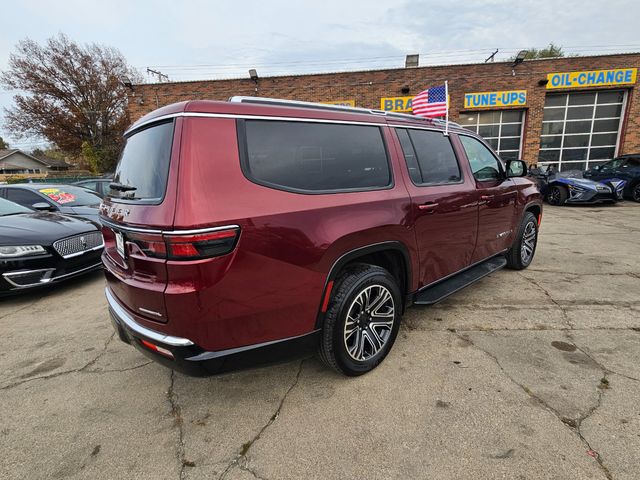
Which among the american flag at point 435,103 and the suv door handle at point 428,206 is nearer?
the suv door handle at point 428,206

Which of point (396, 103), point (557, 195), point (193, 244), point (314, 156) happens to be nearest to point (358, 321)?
point (314, 156)

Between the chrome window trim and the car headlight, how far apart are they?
277 centimetres

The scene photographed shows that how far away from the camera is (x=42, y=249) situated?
4.21 meters

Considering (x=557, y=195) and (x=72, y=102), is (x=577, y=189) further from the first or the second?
(x=72, y=102)

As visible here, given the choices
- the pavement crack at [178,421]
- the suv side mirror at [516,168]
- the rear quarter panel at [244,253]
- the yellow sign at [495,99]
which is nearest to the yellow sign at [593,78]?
the yellow sign at [495,99]

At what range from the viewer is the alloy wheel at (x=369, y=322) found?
2.40 m

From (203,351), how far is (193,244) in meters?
0.60

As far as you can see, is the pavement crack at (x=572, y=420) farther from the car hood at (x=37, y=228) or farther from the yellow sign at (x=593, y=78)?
the yellow sign at (x=593, y=78)

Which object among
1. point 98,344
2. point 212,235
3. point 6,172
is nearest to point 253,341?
point 212,235

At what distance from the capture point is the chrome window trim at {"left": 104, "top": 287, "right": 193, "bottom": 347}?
176 cm

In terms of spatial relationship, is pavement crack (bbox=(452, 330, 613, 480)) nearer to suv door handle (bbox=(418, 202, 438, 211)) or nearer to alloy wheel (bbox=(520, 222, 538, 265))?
suv door handle (bbox=(418, 202, 438, 211))

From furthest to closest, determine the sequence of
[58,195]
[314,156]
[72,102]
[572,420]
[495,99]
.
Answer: [72,102] → [495,99] → [58,195] → [314,156] → [572,420]

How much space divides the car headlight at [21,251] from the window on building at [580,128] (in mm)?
20441

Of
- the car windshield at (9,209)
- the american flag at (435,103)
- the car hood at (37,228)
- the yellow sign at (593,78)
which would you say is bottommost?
the car hood at (37,228)
